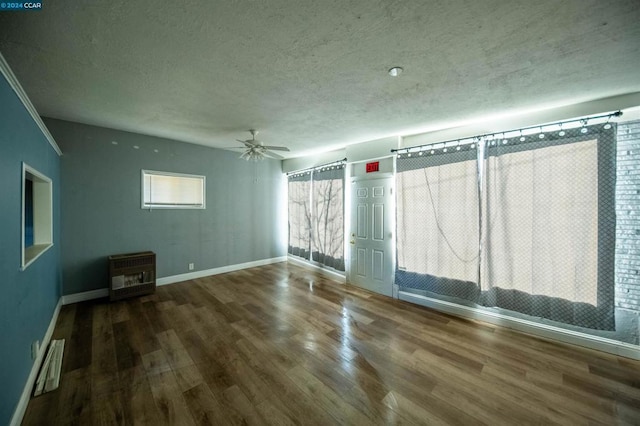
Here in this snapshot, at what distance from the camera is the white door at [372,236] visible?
3.82m

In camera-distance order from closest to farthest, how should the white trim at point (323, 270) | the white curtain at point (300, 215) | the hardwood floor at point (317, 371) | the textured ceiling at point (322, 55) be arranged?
the textured ceiling at point (322, 55), the hardwood floor at point (317, 371), the white trim at point (323, 270), the white curtain at point (300, 215)

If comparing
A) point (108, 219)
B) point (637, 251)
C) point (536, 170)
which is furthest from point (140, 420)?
point (637, 251)

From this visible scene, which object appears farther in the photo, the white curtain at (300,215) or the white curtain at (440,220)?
the white curtain at (300,215)

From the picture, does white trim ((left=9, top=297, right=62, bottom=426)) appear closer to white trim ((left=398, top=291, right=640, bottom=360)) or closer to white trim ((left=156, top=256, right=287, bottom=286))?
white trim ((left=156, top=256, right=287, bottom=286))

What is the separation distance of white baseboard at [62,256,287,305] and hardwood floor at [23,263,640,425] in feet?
1.02

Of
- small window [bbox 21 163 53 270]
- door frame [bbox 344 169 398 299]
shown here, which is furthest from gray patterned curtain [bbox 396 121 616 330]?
small window [bbox 21 163 53 270]

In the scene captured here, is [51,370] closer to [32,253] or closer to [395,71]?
[32,253]

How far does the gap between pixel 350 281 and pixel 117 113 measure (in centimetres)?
442

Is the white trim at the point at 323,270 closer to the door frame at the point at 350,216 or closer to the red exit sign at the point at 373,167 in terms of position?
the door frame at the point at 350,216

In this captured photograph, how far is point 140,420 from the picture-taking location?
1.54 meters

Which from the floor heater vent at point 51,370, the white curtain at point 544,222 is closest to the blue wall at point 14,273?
the floor heater vent at point 51,370

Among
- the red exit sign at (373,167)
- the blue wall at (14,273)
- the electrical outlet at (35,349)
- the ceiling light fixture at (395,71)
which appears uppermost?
the ceiling light fixture at (395,71)

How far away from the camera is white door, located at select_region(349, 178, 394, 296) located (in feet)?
12.5

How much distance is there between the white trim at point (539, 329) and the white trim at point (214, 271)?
3562mm
